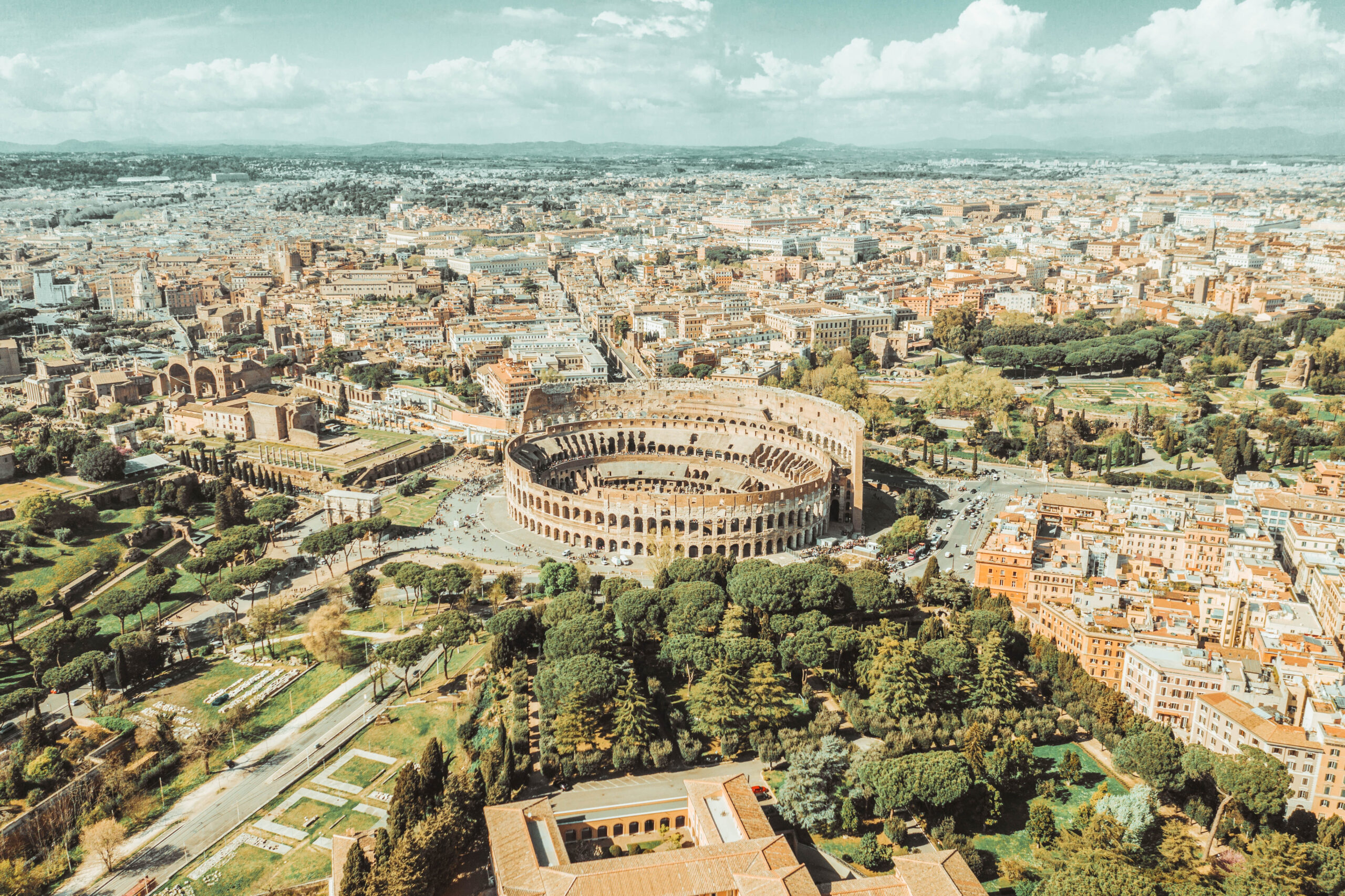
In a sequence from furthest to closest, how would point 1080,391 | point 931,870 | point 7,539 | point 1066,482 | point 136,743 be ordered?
point 1080,391 → point 1066,482 → point 7,539 → point 136,743 → point 931,870

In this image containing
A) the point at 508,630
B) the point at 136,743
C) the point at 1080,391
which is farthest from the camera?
the point at 1080,391

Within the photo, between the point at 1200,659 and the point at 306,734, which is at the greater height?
the point at 1200,659

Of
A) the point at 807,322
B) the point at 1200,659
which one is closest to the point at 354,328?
the point at 807,322

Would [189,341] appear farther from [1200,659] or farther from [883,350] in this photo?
[1200,659]

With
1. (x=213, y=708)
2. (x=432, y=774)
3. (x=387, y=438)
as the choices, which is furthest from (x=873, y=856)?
(x=387, y=438)

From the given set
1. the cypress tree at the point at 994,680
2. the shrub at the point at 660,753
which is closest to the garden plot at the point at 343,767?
the shrub at the point at 660,753

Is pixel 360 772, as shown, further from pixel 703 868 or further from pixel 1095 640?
pixel 1095 640
